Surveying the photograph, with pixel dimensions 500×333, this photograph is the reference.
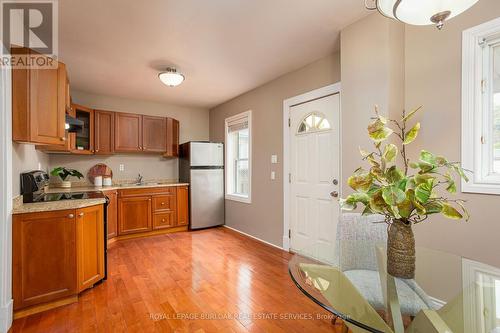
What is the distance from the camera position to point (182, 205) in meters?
4.50

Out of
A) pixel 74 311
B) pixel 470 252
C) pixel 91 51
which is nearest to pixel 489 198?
pixel 470 252

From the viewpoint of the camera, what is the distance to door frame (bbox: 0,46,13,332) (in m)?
1.71

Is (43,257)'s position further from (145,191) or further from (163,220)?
(163,220)

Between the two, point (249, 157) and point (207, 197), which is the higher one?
point (249, 157)

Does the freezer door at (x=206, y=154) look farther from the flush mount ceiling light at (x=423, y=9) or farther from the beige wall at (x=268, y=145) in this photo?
the flush mount ceiling light at (x=423, y=9)

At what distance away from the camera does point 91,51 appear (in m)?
2.69

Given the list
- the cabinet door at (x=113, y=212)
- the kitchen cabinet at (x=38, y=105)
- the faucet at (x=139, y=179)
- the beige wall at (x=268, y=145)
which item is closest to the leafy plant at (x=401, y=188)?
the beige wall at (x=268, y=145)

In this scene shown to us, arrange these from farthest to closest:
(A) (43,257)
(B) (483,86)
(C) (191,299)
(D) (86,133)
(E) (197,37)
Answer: (D) (86,133) < (E) (197,37) < (C) (191,299) < (A) (43,257) < (B) (483,86)

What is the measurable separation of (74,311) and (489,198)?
3288mm

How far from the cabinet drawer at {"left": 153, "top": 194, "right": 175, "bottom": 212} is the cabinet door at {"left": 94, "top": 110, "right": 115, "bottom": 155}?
1.13 m

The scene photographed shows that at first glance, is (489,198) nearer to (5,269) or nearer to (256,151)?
(256,151)

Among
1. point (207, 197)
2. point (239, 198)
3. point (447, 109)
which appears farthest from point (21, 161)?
point (447, 109)

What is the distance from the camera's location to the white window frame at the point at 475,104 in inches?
67.1

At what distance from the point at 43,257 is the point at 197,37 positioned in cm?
242
